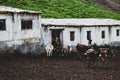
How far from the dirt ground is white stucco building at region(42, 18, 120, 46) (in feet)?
13.1

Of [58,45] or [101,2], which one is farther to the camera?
[101,2]

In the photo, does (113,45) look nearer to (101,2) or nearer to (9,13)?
(9,13)

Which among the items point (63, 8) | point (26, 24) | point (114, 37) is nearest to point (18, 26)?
point (26, 24)

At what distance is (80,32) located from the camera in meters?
40.4

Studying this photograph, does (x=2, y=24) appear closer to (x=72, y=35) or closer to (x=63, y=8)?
(x=72, y=35)

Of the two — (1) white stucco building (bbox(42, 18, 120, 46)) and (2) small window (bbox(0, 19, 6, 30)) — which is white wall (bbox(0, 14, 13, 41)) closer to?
(2) small window (bbox(0, 19, 6, 30))

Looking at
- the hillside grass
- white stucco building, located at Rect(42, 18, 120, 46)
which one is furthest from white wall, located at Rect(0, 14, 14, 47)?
the hillside grass

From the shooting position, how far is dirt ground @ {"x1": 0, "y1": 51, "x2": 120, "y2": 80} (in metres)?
24.9

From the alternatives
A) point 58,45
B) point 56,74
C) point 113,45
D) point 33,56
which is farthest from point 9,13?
point 113,45

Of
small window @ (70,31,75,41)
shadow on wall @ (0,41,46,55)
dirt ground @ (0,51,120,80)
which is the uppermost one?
small window @ (70,31,75,41)

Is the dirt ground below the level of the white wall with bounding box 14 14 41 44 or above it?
below

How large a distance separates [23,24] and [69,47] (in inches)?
238

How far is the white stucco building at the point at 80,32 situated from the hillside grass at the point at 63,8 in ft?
65.3

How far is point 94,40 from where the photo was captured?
139 feet
